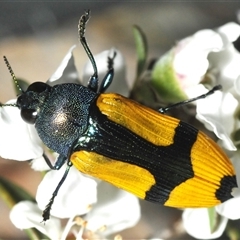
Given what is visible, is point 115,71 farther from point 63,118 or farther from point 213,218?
point 213,218

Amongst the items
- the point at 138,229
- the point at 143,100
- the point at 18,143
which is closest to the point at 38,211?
the point at 18,143

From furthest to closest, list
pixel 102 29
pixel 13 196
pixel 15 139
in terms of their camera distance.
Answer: pixel 102 29
pixel 13 196
pixel 15 139

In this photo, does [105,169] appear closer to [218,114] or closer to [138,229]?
[218,114]

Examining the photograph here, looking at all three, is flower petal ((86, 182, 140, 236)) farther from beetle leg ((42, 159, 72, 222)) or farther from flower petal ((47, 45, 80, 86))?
flower petal ((47, 45, 80, 86))

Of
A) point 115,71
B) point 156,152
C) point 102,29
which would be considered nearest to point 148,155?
point 156,152

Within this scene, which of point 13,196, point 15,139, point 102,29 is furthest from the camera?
point 102,29
